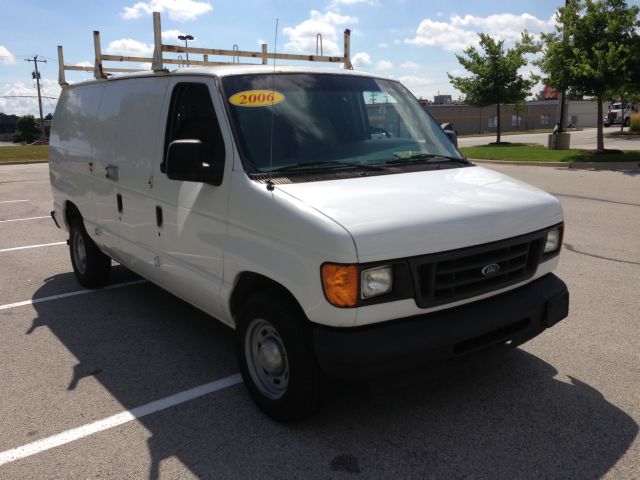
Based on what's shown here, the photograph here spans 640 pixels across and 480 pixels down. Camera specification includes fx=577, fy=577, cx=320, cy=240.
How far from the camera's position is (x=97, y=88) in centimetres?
562

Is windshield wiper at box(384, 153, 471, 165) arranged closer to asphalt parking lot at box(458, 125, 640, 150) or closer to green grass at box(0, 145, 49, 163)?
asphalt parking lot at box(458, 125, 640, 150)

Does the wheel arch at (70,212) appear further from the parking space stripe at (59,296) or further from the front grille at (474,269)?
the front grille at (474,269)

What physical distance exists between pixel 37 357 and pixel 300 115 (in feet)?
9.34

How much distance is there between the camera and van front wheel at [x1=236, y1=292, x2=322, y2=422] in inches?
123

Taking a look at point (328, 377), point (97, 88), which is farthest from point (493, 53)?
point (328, 377)

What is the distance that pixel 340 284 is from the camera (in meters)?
2.84

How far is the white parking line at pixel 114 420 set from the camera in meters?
3.26

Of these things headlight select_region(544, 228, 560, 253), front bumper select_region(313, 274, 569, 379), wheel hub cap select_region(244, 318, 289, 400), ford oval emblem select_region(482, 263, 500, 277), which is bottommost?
wheel hub cap select_region(244, 318, 289, 400)

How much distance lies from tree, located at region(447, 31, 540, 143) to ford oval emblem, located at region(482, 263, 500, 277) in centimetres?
2782

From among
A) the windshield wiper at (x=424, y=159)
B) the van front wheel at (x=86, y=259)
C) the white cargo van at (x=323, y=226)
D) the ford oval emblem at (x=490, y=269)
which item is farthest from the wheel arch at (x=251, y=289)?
the van front wheel at (x=86, y=259)

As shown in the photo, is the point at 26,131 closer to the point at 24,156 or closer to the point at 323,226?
the point at 24,156

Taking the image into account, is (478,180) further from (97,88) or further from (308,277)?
(97,88)

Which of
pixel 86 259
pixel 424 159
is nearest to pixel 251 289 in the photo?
pixel 424 159

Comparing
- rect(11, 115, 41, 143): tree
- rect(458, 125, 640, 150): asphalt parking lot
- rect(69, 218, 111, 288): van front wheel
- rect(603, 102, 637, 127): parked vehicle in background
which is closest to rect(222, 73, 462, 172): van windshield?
rect(69, 218, 111, 288): van front wheel
